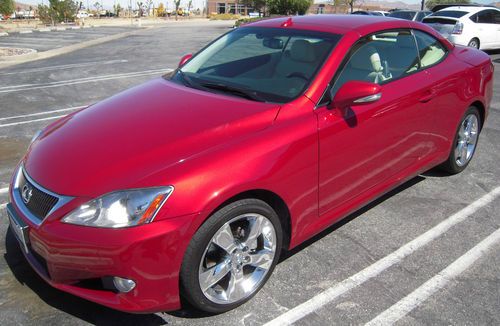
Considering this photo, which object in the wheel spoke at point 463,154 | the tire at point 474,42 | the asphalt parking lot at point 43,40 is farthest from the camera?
the asphalt parking lot at point 43,40

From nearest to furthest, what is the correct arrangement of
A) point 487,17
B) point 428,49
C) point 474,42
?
point 428,49 → point 474,42 → point 487,17

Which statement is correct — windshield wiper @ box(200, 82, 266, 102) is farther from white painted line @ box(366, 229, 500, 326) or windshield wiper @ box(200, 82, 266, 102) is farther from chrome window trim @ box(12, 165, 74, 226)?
white painted line @ box(366, 229, 500, 326)

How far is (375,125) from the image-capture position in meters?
3.44

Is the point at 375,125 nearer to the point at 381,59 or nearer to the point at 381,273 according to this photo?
the point at 381,59

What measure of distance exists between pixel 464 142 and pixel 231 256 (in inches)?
128

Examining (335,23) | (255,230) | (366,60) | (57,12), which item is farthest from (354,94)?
(57,12)

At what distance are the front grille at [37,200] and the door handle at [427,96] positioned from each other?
293cm

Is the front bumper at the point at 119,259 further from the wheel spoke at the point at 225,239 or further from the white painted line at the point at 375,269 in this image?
the white painted line at the point at 375,269

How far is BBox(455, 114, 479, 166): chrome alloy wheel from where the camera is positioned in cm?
478

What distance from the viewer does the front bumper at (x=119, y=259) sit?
233 centimetres

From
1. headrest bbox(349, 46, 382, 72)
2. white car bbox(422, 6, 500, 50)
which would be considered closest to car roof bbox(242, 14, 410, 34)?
headrest bbox(349, 46, 382, 72)

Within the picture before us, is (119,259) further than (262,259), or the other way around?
(262,259)

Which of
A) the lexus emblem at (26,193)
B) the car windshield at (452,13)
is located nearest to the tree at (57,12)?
the car windshield at (452,13)

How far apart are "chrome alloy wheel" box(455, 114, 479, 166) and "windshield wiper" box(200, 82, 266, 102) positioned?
253 cm
